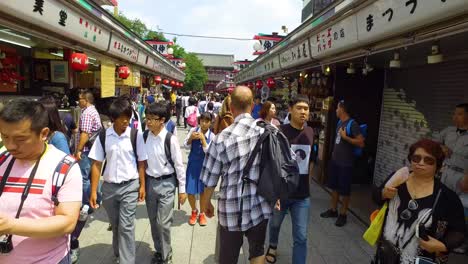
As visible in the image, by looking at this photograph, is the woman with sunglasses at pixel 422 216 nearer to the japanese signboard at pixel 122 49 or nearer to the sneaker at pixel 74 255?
the sneaker at pixel 74 255

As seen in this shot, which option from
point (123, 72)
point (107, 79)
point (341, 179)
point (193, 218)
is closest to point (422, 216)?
point (341, 179)

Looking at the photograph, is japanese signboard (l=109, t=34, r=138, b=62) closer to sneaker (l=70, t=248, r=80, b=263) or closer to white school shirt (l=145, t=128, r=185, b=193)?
white school shirt (l=145, t=128, r=185, b=193)

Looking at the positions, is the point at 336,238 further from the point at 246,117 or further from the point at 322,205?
the point at 246,117

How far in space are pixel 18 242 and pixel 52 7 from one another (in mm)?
3797

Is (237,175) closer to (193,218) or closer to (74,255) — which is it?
(74,255)

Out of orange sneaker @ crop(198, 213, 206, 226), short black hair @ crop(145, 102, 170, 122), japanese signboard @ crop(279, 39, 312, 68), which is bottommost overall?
orange sneaker @ crop(198, 213, 206, 226)

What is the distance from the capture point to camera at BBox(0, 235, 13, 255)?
5.39ft

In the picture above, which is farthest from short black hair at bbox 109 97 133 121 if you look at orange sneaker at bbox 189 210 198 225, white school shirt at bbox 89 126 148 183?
orange sneaker at bbox 189 210 198 225

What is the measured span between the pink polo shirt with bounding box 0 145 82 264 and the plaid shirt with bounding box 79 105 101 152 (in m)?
3.52

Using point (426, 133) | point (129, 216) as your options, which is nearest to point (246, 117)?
point (129, 216)

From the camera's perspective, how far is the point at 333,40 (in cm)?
539

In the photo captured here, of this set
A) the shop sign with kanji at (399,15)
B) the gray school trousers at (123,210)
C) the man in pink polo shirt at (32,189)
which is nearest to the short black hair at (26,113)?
the man in pink polo shirt at (32,189)

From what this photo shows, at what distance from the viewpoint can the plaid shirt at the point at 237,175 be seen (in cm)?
257

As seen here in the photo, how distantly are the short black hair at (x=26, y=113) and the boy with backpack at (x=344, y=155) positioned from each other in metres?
4.45
